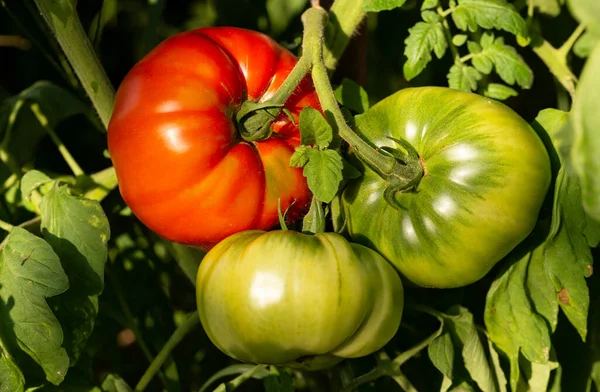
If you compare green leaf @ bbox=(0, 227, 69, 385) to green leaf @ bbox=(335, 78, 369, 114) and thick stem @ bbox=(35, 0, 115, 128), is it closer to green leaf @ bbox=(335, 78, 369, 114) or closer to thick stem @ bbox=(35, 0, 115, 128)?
thick stem @ bbox=(35, 0, 115, 128)

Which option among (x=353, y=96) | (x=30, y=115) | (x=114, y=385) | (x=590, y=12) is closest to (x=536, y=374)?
(x=353, y=96)

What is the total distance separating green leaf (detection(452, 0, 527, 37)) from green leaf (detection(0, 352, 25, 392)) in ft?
1.98

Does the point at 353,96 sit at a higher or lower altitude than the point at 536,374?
higher

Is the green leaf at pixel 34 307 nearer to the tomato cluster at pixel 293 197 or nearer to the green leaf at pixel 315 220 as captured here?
the tomato cluster at pixel 293 197

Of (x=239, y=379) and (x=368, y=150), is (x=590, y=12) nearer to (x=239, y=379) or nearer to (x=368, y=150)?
(x=368, y=150)

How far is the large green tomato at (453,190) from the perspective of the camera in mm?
744

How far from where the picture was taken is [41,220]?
0.90 meters

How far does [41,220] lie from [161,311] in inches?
13.5

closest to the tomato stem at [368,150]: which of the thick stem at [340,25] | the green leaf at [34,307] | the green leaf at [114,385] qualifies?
the thick stem at [340,25]

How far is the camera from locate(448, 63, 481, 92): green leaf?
2.84 feet

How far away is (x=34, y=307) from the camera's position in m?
0.75

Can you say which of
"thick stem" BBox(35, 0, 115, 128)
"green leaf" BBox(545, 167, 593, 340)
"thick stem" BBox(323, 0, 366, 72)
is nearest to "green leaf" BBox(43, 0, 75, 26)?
Answer: "thick stem" BBox(35, 0, 115, 128)

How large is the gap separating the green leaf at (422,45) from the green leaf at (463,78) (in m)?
0.04

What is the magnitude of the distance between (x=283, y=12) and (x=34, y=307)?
0.59 metres
